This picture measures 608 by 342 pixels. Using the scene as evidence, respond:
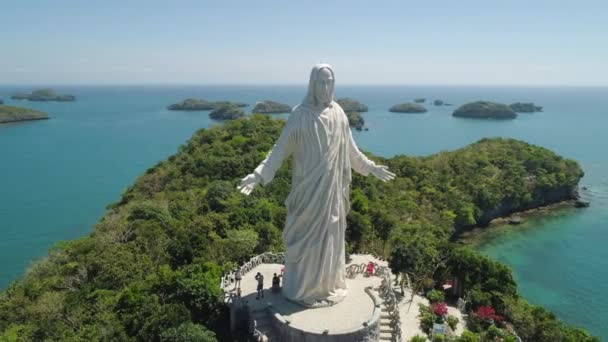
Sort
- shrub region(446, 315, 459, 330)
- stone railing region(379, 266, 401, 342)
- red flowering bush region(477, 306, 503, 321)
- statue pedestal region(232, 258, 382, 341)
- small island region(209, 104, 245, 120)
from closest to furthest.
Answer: statue pedestal region(232, 258, 382, 341)
stone railing region(379, 266, 401, 342)
shrub region(446, 315, 459, 330)
red flowering bush region(477, 306, 503, 321)
small island region(209, 104, 245, 120)

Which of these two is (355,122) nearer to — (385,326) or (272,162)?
(385,326)

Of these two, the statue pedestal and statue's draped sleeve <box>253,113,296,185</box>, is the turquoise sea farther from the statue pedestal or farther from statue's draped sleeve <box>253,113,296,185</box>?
statue's draped sleeve <box>253,113,296,185</box>

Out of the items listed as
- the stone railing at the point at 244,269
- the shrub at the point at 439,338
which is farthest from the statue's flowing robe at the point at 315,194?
the shrub at the point at 439,338

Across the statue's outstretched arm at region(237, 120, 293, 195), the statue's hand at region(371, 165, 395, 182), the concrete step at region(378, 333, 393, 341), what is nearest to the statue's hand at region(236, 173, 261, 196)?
the statue's outstretched arm at region(237, 120, 293, 195)

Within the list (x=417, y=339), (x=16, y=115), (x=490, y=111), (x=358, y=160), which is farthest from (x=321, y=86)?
(x=490, y=111)

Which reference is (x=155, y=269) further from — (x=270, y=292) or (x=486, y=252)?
(x=486, y=252)

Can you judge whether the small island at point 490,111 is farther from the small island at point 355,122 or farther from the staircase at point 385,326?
the staircase at point 385,326

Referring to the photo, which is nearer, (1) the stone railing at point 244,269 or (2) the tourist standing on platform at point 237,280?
(1) the stone railing at point 244,269

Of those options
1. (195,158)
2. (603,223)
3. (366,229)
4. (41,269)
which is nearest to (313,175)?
(366,229)
